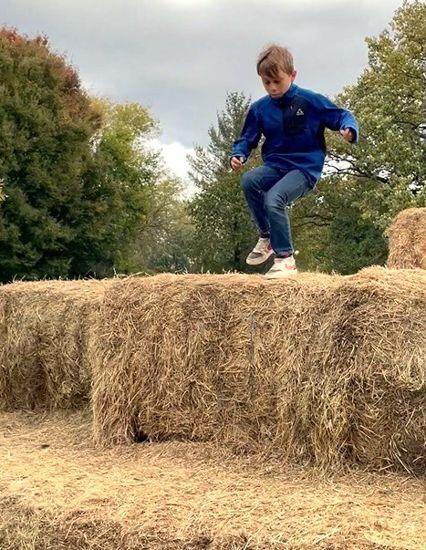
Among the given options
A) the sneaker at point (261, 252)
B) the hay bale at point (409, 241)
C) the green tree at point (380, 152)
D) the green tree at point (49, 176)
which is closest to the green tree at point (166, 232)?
the green tree at point (49, 176)

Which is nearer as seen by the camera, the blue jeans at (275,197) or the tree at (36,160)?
the blue jeans at (275,197)

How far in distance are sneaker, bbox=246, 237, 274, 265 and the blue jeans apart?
0.08 meters

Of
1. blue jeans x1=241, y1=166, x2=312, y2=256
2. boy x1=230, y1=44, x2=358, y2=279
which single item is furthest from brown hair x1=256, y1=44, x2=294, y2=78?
blue jeans x1=241, y1=166, x2=312, y2=256

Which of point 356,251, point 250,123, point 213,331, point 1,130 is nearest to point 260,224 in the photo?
point 250,123

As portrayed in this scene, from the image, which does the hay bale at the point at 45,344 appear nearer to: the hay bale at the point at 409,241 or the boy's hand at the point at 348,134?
the boy's hand at the point at 348,134

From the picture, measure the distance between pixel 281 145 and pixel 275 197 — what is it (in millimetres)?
485

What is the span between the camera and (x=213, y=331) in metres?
4.68

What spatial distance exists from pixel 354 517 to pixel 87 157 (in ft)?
78.7

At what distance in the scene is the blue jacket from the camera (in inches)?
203

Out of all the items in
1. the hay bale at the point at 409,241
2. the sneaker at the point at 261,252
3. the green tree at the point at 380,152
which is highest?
the green tree at the point at 380,152

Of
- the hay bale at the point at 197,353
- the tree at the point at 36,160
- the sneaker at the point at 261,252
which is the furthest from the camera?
the tree at the point at 36,160

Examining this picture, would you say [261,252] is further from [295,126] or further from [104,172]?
[104,172]

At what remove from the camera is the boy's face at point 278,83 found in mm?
5016

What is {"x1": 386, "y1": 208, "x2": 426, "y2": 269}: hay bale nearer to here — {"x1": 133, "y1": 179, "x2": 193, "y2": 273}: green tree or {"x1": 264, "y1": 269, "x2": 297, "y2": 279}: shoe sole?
{"x1": 264, "y1": 269, "x2": 297, "y2": 279}: shoe sole
